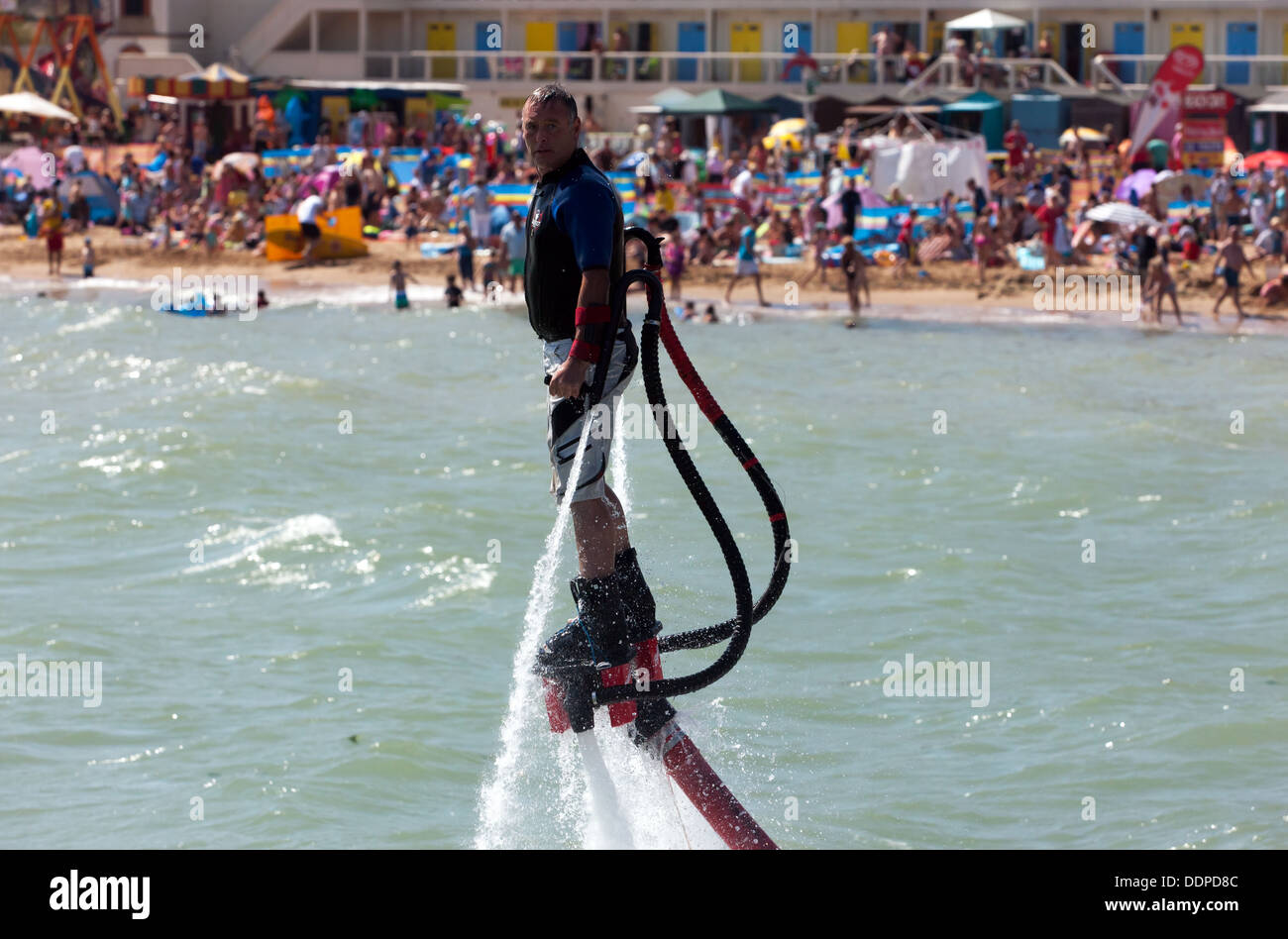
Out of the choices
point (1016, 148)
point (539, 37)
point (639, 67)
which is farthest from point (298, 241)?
point (539, 37)

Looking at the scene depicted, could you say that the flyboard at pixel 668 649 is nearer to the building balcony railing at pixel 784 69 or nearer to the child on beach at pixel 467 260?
the child on beach at pixel 467 260

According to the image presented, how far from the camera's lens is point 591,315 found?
7.07m

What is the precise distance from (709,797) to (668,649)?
0.66 m

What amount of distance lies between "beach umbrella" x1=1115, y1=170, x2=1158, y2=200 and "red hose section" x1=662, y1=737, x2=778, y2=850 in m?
32.7

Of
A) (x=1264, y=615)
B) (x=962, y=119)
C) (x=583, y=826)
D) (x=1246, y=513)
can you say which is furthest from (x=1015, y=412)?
(x=962, y=119)

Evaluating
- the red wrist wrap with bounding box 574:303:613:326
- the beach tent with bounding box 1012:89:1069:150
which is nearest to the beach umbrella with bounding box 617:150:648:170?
the beach tent with bounding box 1012:89:1069:150

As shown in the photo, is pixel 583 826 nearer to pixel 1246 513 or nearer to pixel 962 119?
pixel 1246 513

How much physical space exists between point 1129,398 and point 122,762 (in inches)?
718

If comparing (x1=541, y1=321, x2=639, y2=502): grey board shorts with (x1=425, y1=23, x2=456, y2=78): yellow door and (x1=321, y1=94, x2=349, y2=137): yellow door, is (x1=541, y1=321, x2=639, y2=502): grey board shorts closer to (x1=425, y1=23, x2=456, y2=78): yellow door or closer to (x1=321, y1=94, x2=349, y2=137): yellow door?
(x1=321, y1=94, x2=349, y2=137): yellow door

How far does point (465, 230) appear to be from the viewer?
3700 centimetres

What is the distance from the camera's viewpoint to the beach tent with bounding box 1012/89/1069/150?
49.4m

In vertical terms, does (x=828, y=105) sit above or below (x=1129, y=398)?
above

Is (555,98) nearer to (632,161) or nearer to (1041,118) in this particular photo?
(632,161)
